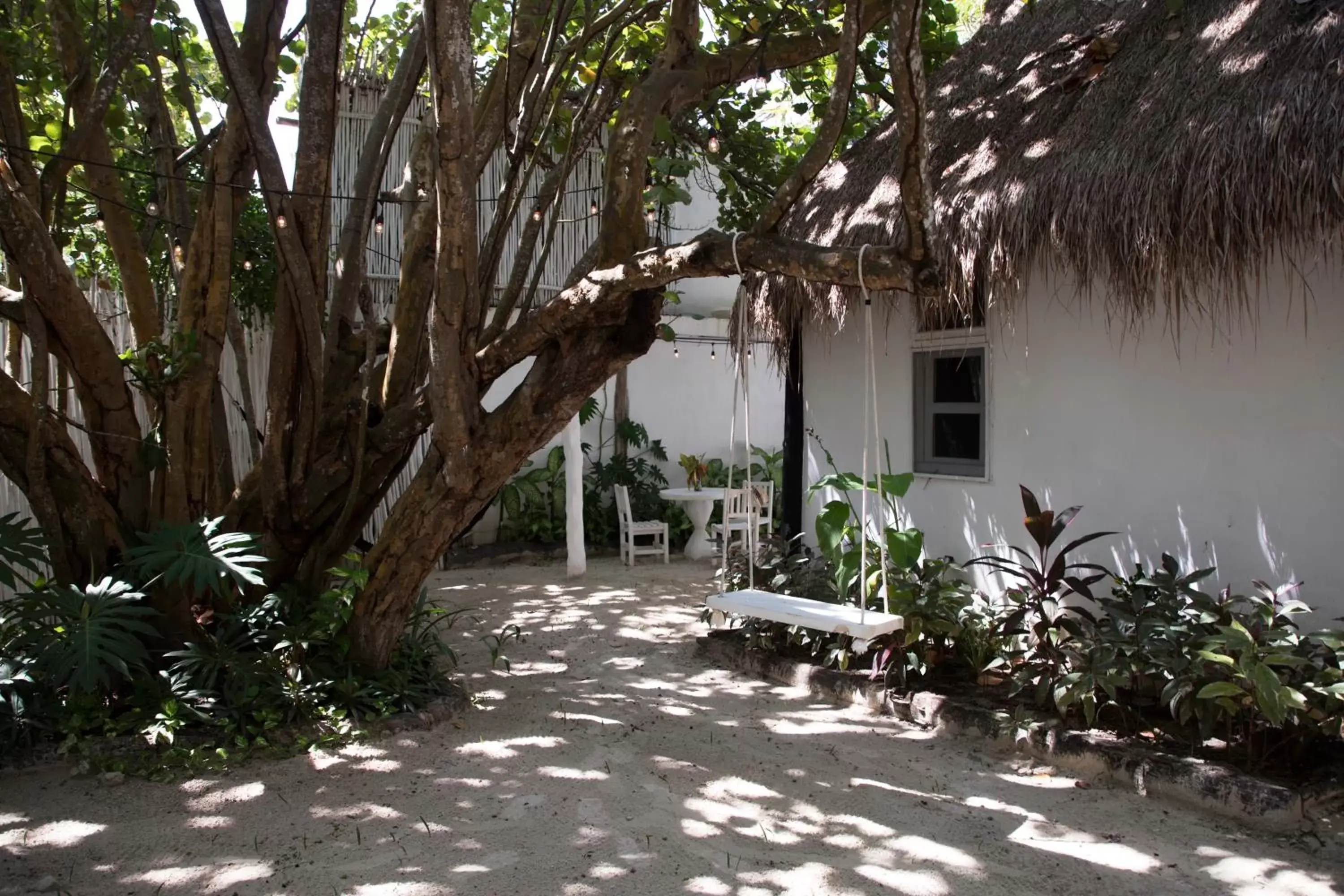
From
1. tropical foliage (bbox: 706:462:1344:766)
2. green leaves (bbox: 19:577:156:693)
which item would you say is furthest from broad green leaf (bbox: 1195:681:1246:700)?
green leaves (bbox: 19:577:156:693)

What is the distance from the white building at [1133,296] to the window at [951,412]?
0.01m

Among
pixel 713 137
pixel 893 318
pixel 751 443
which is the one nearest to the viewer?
pixel 713 137

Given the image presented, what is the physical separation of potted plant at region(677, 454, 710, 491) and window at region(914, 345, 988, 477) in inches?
166

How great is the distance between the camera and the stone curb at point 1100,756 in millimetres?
3363

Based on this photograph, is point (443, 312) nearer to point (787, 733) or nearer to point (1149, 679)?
point (787, 733)

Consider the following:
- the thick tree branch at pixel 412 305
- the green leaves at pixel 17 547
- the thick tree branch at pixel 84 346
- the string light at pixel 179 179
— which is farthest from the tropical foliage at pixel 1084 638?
the green leaves at pixel 17 547

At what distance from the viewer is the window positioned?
5566 mm

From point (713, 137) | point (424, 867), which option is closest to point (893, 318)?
point (713, 137)

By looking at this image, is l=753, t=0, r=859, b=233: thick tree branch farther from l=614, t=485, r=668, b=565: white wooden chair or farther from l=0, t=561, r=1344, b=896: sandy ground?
l=614, t=485, r=668, b=565: white wooden chair

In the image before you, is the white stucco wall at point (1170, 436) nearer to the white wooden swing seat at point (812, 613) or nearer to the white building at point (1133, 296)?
the white building at point (1133, 296)

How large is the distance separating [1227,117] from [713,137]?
2399 millimetres

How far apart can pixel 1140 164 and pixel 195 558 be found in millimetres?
4375

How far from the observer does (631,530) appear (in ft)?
31.0

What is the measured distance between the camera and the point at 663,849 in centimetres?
319
